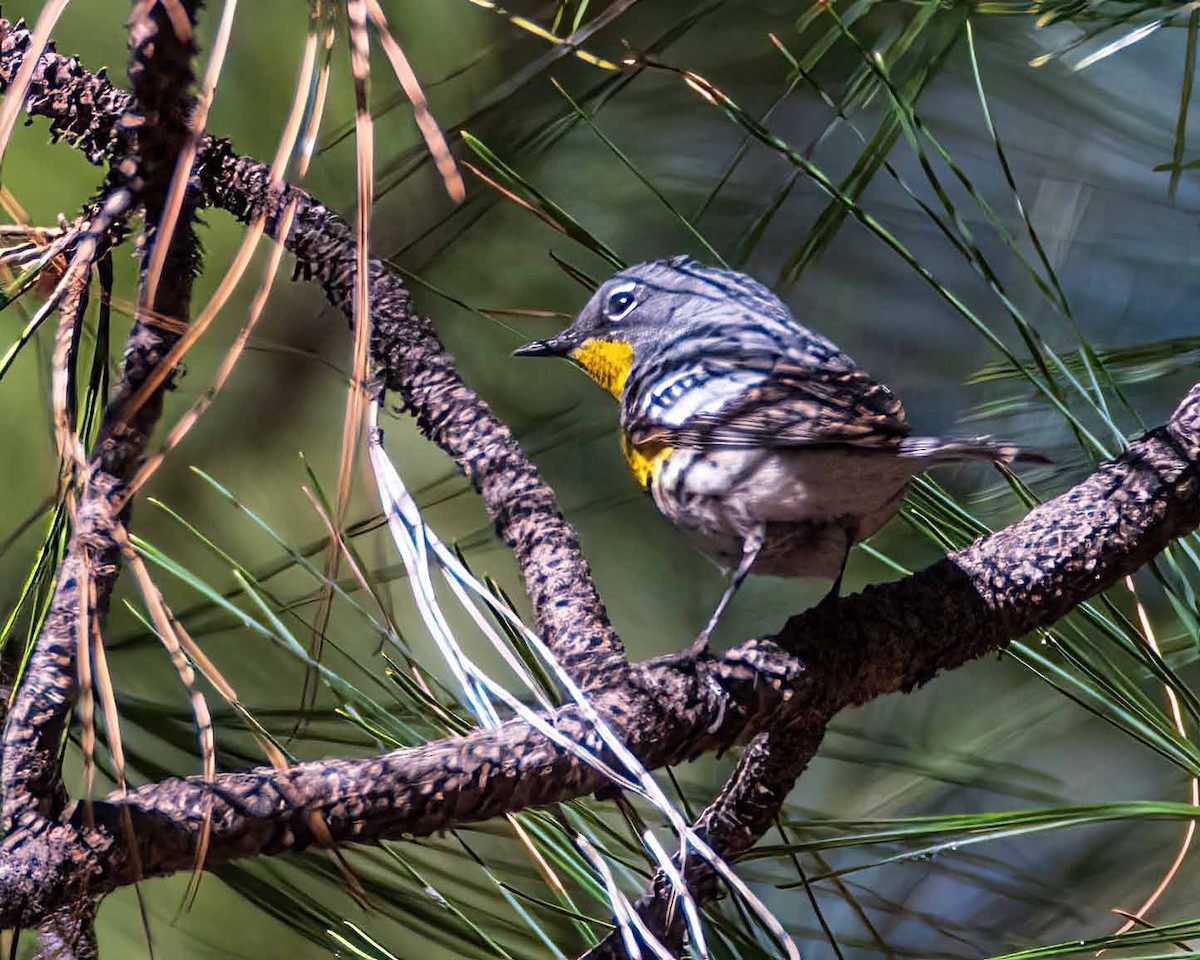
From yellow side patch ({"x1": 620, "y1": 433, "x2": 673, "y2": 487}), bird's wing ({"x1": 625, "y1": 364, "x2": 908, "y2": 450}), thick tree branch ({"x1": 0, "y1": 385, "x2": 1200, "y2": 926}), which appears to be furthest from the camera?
yellow side patch ({"x1": 620, "y1": 433, "x2": 673, "y2": 487})

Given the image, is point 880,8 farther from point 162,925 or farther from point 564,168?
point 162,925

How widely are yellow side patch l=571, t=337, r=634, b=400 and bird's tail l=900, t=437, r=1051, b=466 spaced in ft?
1.23

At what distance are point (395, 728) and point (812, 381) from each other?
388 mm

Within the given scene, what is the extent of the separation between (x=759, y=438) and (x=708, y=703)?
30 cm

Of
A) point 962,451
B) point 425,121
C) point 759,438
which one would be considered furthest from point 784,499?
point 425,121

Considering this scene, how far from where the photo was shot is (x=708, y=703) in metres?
0.59

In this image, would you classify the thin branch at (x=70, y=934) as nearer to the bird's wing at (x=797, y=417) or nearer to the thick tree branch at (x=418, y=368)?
the thick tree branch at (x=418, y=368)

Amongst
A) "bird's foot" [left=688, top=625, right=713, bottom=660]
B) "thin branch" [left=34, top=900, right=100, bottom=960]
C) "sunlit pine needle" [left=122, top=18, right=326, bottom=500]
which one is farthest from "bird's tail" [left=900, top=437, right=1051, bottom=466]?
"thin branch" [left=34, top=900, right=100, bottom=960]

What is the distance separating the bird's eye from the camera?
3.42 feet

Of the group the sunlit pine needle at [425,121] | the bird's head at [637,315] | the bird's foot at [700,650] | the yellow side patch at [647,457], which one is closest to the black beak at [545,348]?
the bird's head at [637,315]

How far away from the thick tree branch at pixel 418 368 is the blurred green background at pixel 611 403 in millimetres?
220

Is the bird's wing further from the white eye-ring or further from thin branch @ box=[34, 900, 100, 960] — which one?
thin branch @ box=[34, 900, 100, 960]

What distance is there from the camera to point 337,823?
446 mm

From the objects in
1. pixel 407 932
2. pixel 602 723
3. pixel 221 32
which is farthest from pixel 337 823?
pixel 407 932
